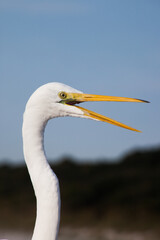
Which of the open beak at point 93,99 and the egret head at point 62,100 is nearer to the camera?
the egret head at point 62,100

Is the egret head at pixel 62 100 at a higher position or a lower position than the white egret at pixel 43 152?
higher

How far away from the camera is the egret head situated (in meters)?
3.23

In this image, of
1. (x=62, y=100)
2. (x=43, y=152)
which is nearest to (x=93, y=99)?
(x=62, y=100)

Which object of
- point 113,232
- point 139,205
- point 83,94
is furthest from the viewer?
point 139,205

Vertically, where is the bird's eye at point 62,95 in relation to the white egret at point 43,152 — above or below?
above

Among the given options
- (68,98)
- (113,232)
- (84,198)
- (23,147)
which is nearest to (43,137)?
(23,147)

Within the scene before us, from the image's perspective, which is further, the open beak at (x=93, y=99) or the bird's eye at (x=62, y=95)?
the open beak at (x=93, y=99)

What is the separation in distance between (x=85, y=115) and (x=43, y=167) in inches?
24.4

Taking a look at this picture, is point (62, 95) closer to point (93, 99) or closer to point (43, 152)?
point (93, 99)

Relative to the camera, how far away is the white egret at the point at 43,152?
3.24 metres

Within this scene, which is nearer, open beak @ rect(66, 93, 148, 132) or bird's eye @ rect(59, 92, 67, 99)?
bird's eye @ rect(59, 92, 67, 99)

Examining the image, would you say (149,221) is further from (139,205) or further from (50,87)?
(50,87)

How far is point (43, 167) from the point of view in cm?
326

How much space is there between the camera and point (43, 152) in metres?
3.29
